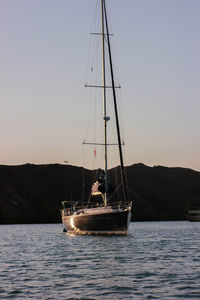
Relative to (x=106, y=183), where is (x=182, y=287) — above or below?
below

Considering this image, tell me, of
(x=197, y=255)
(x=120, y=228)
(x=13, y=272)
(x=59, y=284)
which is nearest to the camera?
(x=59, y=284)

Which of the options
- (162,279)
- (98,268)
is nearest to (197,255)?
(98,268)

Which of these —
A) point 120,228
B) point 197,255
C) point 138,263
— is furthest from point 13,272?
point 120,228

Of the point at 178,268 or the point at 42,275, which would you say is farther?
the point at 178,268

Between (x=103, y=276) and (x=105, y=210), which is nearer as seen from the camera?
(x=103, y=276)

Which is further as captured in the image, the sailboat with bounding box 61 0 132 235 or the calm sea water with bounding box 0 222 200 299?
the sailboat with bounding box 61 0 132 235

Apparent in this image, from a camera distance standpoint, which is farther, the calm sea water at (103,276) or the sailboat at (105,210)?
the sailboat at (105,210)

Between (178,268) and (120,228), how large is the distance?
27.3 m

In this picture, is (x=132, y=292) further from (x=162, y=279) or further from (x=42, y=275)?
(x=42, y=275)

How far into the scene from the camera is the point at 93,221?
59094 millimetres

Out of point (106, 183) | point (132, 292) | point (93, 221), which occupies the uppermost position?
point (106, 183)

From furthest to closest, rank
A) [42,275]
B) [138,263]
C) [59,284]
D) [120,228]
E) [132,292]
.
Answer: [120,228], [138,263], [42,275], [59,284], [132,292]

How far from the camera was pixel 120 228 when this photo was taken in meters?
57.3

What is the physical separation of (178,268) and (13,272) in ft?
29.2
